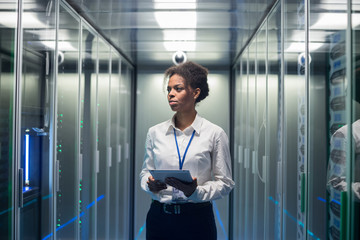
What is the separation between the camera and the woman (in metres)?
1.89

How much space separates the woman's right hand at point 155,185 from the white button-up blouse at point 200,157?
0.16ft

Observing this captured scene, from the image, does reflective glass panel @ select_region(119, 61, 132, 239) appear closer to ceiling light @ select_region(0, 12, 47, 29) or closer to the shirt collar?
ceiling light @ select_region(0, 12, 47, 29)

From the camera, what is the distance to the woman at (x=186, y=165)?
1894 millimetres

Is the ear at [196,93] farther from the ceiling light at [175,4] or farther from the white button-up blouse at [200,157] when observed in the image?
the ceiling light at [175,4]

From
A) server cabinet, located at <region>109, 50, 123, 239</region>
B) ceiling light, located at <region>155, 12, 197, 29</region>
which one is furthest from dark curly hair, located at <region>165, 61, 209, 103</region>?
server cabinet, located at <region>109, 50, 123, 239</region>

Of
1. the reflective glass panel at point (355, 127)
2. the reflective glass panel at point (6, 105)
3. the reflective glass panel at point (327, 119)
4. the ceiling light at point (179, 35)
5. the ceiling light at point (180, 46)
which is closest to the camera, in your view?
the reflective glass panel at point (355, 127)

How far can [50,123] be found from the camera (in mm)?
2668

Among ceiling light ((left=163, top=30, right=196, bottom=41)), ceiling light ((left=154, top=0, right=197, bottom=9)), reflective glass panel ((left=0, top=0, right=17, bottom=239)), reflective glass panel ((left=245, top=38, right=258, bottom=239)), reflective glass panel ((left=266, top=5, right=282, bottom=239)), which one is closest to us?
reflective glass panel ((left=0, top=0, right=17, bottom=239))

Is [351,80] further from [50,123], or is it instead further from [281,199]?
[50,123]

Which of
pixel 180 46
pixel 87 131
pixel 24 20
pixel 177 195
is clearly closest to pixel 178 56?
pixel 180 46

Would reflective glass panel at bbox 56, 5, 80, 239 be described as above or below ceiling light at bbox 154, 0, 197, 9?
below

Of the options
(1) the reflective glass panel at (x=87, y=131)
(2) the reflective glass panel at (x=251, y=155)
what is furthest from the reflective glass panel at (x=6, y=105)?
(2) the reflective glass panel at (x=251, y=155)

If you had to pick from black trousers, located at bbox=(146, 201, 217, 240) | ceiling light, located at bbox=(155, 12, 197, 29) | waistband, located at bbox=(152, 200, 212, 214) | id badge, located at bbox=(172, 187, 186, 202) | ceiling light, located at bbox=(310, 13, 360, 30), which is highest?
ceiling light, located at bbox=(155, 12, 197, 29)

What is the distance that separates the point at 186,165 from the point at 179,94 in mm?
364
